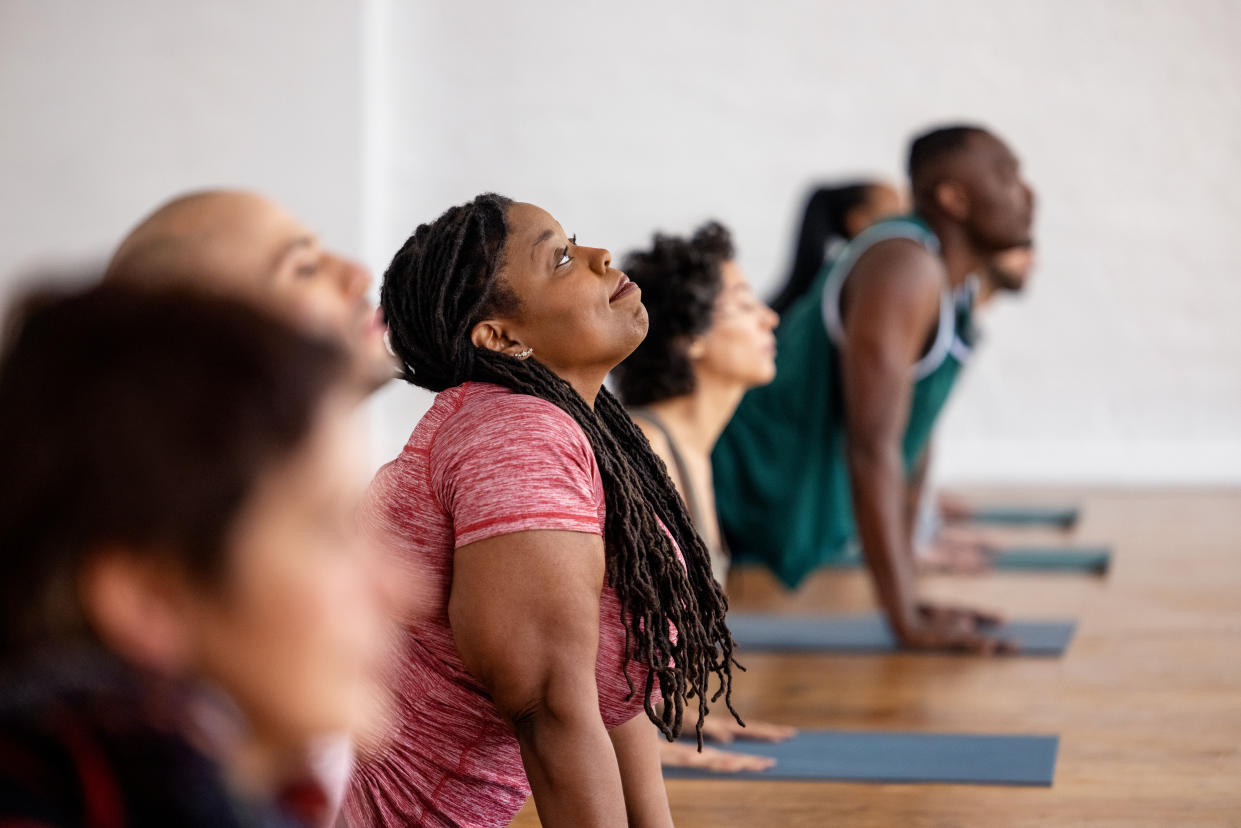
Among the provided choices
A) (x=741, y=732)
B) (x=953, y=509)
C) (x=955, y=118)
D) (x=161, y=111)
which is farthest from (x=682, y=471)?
(x=161, y=111)

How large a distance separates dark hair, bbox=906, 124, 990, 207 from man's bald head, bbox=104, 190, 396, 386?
213 cm

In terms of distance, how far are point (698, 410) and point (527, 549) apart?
1.36m

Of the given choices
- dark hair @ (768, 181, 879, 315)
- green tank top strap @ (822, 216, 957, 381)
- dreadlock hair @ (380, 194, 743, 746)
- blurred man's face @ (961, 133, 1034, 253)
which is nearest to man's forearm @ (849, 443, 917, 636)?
green tank top strap @ (822, 216, 957, 381)

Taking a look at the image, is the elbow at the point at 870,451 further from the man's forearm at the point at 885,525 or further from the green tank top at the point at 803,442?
the green tank top at the point at 803,442

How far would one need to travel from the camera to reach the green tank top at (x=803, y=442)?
3.46 meters

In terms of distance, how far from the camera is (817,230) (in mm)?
4699

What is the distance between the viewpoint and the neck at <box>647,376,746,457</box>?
2662 mm

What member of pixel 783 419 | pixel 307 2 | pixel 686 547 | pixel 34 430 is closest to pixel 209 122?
pixel 307 2

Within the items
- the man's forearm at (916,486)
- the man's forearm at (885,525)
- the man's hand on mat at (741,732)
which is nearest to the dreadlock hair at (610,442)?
the man's hand on mat at (741,732)

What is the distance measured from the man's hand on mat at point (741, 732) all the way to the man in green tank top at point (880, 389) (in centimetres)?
67

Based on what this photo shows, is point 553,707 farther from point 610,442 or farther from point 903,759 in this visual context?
point 903,759

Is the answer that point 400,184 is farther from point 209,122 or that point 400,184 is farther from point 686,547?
point 686,547

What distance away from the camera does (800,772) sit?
2.29 meters

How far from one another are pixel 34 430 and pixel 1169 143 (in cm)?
624
